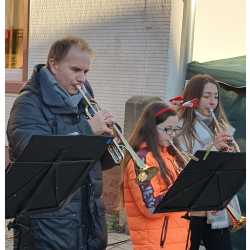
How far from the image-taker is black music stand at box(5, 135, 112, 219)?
1967 millimetres

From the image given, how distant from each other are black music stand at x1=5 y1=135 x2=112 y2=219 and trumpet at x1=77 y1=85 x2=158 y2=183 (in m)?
0.42

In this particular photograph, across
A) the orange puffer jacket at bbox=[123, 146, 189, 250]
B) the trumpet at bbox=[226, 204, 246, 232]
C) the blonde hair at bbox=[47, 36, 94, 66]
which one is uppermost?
the blonde hair at bbox=[47, 36, 94, 66]

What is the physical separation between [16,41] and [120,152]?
16.8 ft

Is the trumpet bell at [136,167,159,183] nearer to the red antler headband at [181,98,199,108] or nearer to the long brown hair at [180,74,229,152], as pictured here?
the long brown hair at [180,74,229,152]

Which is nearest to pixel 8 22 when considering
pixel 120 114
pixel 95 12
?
pixel 95 12

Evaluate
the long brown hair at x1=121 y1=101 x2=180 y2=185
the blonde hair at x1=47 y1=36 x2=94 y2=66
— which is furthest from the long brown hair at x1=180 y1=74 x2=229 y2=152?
the blonde hair at x1=47 y1=36 x2=94 y2=66

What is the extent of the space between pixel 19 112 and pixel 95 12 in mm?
4188

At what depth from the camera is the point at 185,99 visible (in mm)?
3510

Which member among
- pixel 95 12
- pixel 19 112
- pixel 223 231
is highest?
pixel 95 12

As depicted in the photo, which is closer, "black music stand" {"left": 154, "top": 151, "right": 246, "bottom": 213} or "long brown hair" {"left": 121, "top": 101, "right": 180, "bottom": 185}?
"black music stand" {"left": 154, "top": 151, "right": 246, "bottom": 213}

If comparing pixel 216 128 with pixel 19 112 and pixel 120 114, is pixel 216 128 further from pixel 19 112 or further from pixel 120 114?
pixel 120 114

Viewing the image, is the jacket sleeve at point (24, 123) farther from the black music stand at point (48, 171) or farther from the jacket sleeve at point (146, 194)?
the jacket sleeve at point (146, 194)

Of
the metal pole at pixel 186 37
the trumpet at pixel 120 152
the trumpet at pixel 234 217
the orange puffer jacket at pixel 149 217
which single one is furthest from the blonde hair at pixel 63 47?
the metal pole at pixel 186 37

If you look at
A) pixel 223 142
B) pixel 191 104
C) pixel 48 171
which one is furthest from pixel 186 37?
pixel 48 171
